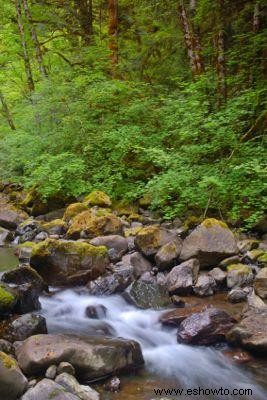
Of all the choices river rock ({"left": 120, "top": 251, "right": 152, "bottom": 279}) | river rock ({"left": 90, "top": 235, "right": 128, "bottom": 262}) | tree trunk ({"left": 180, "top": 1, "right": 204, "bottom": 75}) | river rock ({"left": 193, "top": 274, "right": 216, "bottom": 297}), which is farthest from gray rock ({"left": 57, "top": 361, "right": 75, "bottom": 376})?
tree trunk ({"left": 180, "top": 1, "right": 204, "bottom": 75})

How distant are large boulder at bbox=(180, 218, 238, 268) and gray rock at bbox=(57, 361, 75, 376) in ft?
10.5

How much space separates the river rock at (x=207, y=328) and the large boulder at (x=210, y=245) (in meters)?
1.64

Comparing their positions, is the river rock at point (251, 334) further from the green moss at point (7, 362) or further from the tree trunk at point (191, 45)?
the tree trunk at point (191, 45)

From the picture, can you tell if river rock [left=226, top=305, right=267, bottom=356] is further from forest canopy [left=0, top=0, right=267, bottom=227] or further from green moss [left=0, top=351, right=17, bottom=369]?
green moss [left=0, top=351, right=17, bottom=369]

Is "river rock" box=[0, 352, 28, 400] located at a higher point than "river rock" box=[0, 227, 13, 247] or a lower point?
A: higher

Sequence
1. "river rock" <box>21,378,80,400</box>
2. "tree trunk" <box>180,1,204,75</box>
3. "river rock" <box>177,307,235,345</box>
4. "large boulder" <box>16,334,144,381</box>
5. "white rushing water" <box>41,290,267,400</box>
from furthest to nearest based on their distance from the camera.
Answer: "tree trunk" <box>180,1,204,75</box> → "river rock" <box>177,307,235,345</box> → "white rushing water" <box>41,290,267,400</box> → "large boulder" <box>16,334,144,381</box> → "river rock" <box>21,378,80,400</box>

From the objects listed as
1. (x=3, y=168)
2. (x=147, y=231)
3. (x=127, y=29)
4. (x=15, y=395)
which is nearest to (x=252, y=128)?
(x=147, y=231)

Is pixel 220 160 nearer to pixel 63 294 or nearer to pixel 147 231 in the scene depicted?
pixel 147 231

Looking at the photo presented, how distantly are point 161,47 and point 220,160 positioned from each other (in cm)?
770

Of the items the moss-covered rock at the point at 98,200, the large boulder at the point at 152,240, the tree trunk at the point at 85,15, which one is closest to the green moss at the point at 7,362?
the large boulder at the point at 152,240

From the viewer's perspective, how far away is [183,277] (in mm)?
6430

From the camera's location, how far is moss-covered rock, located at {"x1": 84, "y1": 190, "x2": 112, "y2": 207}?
33.6 ft

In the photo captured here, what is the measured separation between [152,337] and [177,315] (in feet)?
1.48

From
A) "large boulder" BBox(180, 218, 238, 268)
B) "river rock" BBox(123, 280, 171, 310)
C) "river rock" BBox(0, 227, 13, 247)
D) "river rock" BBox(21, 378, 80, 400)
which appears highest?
"river rock" BBox(21, 378, 80, 400)
